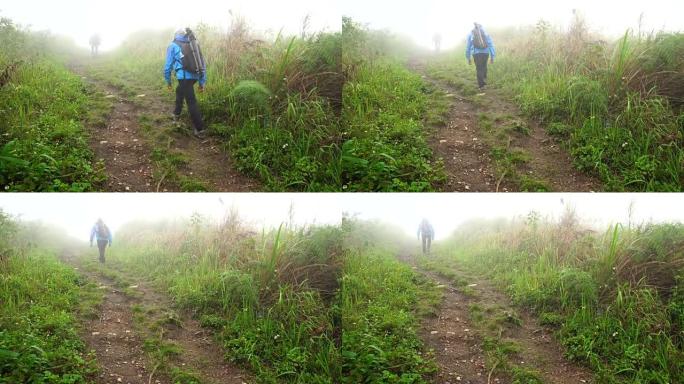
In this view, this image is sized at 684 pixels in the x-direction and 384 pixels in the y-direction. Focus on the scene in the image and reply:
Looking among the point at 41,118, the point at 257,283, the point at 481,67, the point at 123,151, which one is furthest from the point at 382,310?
the point at 41,118

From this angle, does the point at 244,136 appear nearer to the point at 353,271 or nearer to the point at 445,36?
the point at 353,271

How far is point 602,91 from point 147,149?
3.43 metres

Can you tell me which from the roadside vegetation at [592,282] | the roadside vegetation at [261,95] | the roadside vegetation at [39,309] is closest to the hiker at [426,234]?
the roadside vegetation at [592,282]

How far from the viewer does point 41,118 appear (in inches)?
160

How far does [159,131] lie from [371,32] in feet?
5.78

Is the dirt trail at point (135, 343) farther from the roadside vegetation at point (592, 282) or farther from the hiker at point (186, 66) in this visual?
the roadside vegetation at point (592, 282)

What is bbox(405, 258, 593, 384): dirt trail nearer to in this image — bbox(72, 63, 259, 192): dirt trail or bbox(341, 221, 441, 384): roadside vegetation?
bbox(341, 221, 441, 384): roadside vegetation

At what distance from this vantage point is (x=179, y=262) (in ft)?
15.5

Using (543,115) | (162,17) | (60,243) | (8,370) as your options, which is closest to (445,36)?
(543,115)

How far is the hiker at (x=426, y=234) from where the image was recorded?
15.4 ft

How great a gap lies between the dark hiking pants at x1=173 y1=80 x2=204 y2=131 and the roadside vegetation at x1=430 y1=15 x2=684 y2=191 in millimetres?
1857

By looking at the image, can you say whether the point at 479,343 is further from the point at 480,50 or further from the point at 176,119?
the point at 176,119

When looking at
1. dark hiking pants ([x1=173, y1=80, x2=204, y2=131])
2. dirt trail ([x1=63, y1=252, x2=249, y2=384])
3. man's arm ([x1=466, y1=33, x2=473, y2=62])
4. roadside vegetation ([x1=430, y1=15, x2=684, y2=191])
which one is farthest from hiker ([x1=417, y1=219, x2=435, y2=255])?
dark hiking pants ([x1=173, y1=80, x2=204, y2=131])

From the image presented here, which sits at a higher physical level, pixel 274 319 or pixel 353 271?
pixel 353 271
